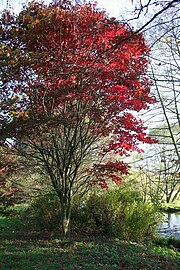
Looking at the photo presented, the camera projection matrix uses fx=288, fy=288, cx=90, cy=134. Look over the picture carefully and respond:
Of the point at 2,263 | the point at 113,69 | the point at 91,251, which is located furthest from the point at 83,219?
the point at 113,69

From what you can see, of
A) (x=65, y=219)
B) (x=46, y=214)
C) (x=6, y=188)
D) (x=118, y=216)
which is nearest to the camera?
(x=65, y=219)

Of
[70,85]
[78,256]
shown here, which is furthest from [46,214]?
[70,85]

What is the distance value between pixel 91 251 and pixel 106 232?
7.85 feet

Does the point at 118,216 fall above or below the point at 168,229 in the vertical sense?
above

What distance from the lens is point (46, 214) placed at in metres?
7.91

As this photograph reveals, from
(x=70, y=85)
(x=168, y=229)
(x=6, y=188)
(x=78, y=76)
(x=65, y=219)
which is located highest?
(x=78, y=76)

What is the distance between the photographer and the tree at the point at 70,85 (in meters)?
4.35

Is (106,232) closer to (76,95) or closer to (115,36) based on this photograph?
(76,95)

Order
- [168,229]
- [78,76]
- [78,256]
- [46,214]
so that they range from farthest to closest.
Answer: [168,229]
[46,214]
[78,76]
[78,256]

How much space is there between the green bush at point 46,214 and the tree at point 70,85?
141 cm

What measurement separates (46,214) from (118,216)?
81.7 inches

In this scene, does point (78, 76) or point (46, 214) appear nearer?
point (78, 76)

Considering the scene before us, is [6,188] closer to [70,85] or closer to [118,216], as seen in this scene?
[118,216]

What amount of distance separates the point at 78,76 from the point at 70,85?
0.76 ft
